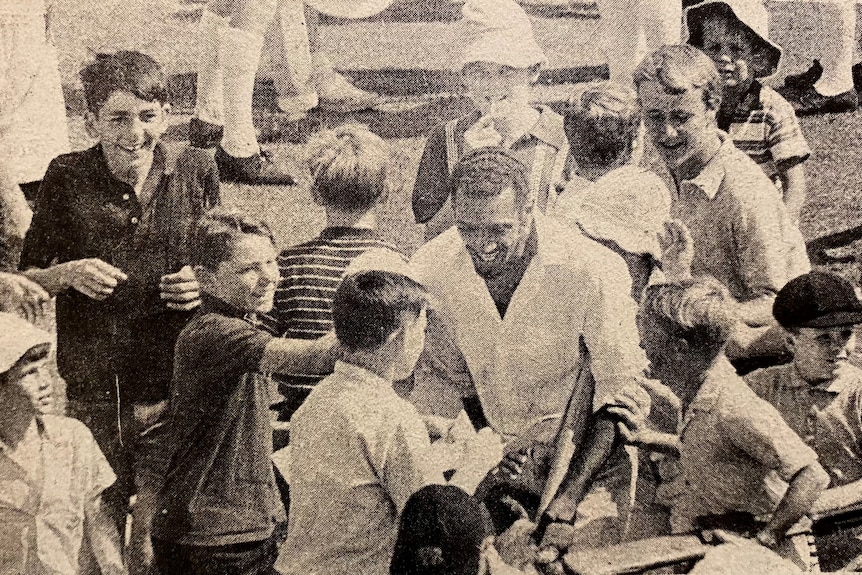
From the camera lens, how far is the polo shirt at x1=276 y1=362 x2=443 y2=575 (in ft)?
13.1

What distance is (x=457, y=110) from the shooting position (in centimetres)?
412

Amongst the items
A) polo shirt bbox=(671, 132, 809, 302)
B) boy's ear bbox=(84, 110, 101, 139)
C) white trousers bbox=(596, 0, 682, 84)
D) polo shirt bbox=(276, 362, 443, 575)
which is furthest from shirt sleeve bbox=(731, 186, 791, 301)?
Result: boy's ear bbox=(84, 110, 101, 139)

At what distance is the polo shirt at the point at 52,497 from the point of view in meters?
3.78

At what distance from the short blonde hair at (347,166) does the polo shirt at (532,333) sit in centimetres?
37

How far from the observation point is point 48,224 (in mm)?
3898

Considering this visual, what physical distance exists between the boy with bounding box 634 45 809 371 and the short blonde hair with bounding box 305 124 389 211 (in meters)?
1.33

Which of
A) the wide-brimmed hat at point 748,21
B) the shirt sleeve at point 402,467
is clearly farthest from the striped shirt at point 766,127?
the shirt sleeve at point 402,467

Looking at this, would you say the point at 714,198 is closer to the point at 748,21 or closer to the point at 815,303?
the point at 815,303

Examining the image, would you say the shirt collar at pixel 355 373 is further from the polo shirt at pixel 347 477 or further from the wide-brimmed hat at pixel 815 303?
the wide-brimmed hat at pixel 815 303

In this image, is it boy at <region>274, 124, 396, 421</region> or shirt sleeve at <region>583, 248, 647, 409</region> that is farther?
shirt sleeve at <region>583, 248, 647, 409</region>

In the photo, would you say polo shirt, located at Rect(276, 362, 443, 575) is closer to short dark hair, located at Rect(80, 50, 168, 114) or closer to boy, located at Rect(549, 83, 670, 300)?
boy, located at Rect(549, 83, 670, 300)

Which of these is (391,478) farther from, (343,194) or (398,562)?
(343,194)

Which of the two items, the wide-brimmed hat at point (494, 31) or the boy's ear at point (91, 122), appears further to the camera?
the wide-brimmed hat at point (494, 31)

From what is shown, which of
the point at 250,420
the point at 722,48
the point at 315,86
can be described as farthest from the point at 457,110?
the point at 250,420
